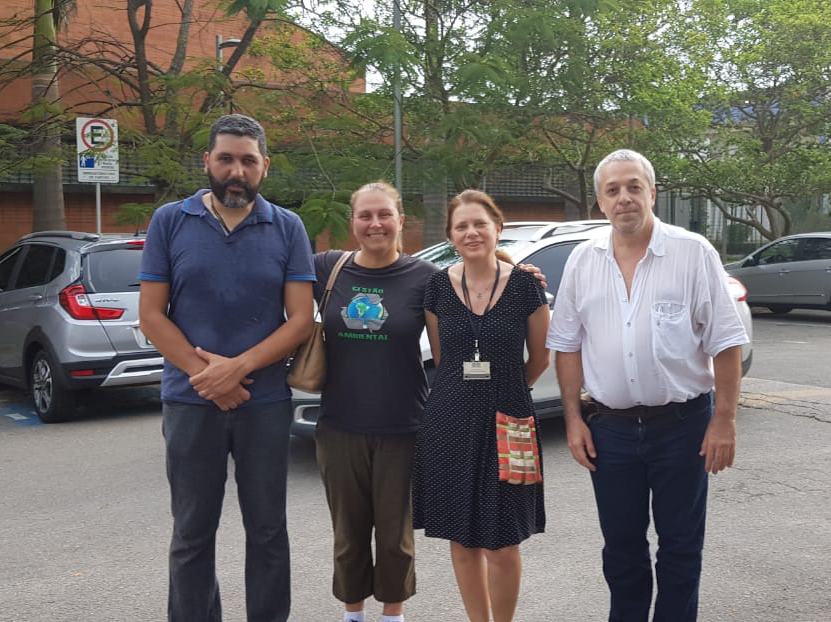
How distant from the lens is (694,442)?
3.13 meters

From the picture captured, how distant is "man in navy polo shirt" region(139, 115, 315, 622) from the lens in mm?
3135

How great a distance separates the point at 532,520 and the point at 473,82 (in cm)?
889

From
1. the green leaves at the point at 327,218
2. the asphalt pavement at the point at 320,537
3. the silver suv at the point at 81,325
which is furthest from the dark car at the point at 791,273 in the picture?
the silver suv at the point at 81,325

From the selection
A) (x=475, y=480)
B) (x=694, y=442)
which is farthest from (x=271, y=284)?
(x=694, y=442)

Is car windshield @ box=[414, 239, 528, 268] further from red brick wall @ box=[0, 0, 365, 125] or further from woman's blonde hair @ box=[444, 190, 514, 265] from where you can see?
red brick wall @ box=[0, 0, 365, 125]

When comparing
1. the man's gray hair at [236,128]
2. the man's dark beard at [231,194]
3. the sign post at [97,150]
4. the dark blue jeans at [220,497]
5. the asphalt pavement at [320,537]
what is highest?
the sign post at [97,150]

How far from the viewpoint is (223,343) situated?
315 centimetres

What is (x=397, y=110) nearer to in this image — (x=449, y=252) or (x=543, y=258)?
(x=449, y=252)

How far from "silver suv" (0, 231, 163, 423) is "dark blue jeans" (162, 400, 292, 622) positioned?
16.8ft

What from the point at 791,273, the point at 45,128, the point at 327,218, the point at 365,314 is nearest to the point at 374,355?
the point at 365,314

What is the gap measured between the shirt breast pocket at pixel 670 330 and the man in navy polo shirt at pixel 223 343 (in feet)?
4.03

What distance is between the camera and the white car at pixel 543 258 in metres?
6.16

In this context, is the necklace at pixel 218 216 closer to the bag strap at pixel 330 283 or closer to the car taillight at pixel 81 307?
the bag strap at pixel 330 283

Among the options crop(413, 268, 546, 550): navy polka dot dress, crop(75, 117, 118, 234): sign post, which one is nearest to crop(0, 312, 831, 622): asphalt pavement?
crop(413, 268, 546, 550): navy polka dot dress
